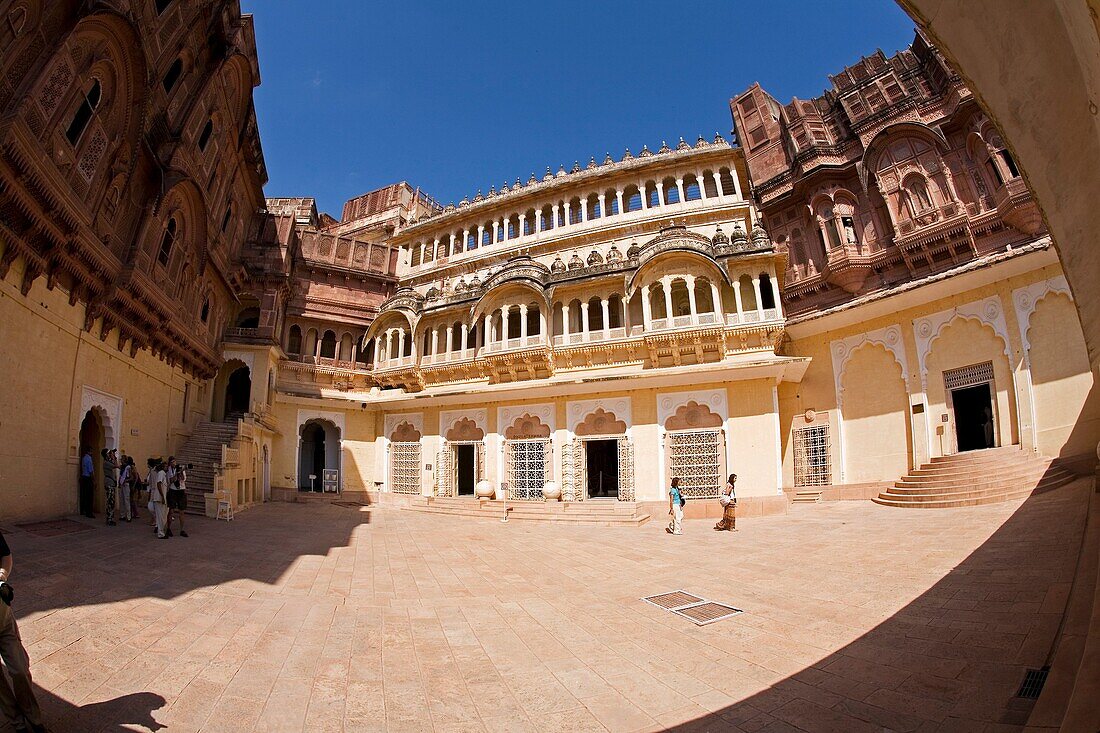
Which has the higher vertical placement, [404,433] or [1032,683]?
[404,433]

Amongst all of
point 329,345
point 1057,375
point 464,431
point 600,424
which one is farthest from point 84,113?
point 1057,375

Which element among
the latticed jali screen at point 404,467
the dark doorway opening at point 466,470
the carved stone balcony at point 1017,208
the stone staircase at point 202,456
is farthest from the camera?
the dark doorway opening at point 466,470

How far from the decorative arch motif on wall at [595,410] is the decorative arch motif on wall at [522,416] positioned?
2.42 feet

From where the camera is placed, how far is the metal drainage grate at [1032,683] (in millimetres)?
3143

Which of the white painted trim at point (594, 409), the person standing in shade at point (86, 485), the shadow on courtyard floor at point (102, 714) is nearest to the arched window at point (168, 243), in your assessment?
the person standing in shade at point (86, 485)

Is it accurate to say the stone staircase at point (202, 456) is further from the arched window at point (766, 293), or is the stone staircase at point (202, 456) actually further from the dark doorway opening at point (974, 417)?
the dark doorway opening at point (974, 417)

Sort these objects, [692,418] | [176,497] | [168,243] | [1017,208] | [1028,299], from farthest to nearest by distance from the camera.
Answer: [692,418]
[1017,208]
[168,243]
[1028,299]
[176,497]

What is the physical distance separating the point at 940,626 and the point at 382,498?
20377mm

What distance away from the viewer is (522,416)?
20.4 metres

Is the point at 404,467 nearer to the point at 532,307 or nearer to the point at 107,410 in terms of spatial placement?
the point at 532,307

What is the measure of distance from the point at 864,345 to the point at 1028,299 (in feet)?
15.6

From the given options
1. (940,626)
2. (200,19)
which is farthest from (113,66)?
(940,626)

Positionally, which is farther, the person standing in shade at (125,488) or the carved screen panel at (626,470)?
the carved screen panel at (626,470)

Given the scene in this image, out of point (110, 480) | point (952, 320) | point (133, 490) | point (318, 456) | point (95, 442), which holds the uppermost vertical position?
point (952, 320)
